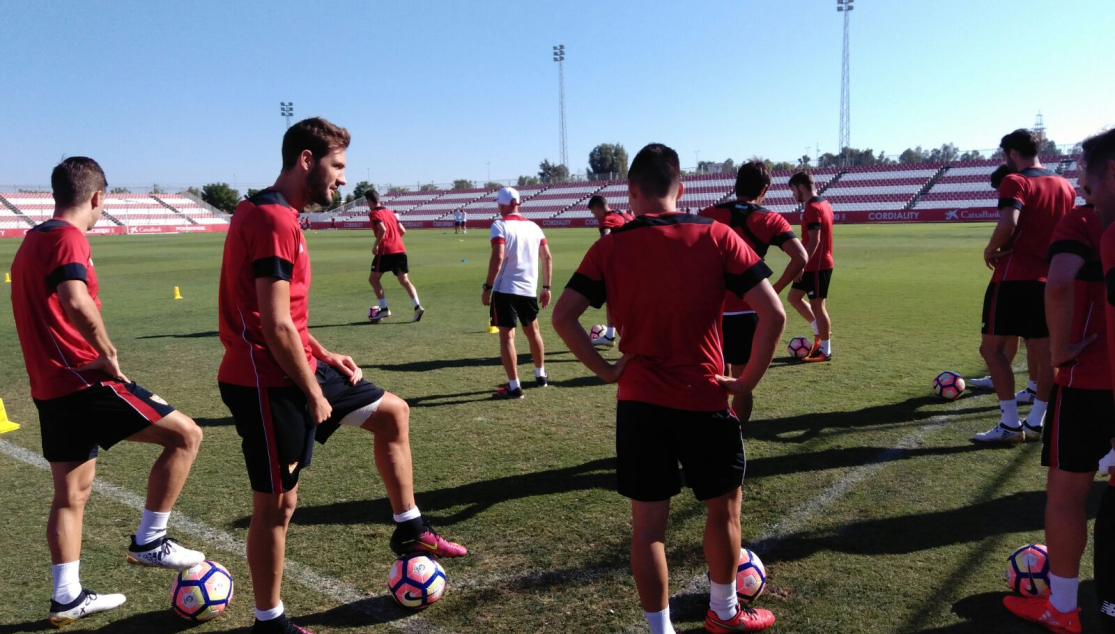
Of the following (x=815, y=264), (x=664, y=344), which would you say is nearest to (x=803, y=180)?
(x=815, y=264)

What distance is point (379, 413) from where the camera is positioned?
3.67 m

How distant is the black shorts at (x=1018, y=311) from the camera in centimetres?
553

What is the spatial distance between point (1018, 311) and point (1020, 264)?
1.21 ft

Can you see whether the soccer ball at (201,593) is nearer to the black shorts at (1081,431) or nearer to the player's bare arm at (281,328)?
the player's bare arm at (281,328)

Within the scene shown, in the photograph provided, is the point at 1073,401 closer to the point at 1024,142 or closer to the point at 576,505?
the point at 576,505

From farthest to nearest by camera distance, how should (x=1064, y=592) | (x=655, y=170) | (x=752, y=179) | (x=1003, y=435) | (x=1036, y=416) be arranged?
(x=1036, y=416) → (x=1003, y=435) → (x=752, y=179) → (x=1064, y=592) → (x=655, y=170)

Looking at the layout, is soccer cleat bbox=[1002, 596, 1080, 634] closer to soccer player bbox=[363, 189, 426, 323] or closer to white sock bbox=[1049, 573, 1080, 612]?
white sock bbox=[1049, 573, 1080, 612]

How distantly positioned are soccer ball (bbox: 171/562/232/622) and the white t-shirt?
4.31 m

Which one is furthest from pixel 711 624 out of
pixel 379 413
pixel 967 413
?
pixel 967 413

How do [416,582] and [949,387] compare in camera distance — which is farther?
[949,387]

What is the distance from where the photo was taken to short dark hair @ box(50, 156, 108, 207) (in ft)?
11.6

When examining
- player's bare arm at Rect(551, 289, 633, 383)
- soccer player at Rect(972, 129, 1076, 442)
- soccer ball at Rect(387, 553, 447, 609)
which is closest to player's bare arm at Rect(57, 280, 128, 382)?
soccer ball at Rect(387, 553, 447, 609)

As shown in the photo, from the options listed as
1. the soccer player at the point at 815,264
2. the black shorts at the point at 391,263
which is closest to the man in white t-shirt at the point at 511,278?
the soccer player at the point at 815,264

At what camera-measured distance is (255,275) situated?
2.91 metres
